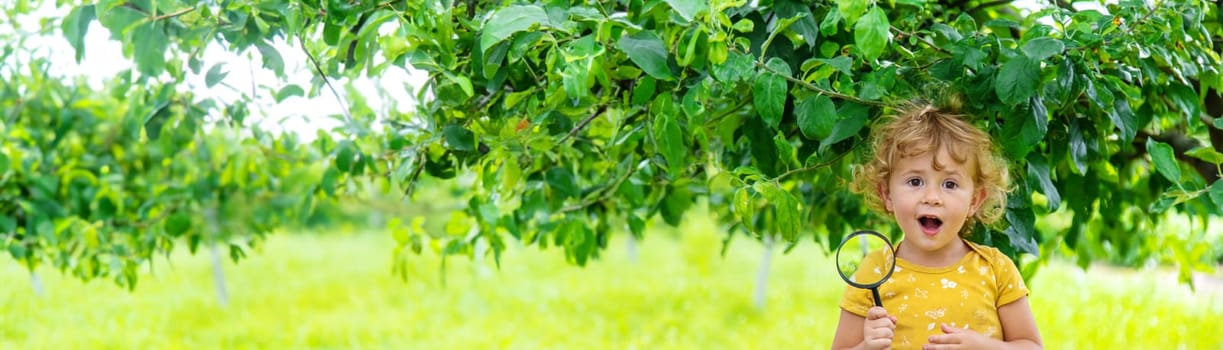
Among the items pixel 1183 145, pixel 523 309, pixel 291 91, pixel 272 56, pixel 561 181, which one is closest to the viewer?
pixel 272 56

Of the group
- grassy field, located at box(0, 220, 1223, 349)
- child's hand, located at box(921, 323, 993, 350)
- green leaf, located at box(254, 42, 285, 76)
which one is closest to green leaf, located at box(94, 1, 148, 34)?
green leaf, located at box(254, 42, 285, 76)

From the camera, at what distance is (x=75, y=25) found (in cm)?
175

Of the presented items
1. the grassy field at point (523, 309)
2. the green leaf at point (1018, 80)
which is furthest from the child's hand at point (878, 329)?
the grassy field at point (523, 309)

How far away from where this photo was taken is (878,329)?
1.42 metres

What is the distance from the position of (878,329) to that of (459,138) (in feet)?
2.66

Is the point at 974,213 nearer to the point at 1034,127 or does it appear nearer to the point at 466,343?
the point at 1034,127

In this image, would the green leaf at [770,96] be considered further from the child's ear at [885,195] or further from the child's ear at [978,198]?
the child's ear at [978,198]

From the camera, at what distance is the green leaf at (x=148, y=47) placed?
1804 millimetres

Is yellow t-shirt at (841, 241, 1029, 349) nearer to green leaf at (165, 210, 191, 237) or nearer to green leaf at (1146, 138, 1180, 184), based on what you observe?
green leaf at (1146, 138, 1180, 184)

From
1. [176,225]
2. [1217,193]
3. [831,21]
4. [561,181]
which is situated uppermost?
[831,21]

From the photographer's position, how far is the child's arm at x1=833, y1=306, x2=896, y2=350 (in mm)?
1420

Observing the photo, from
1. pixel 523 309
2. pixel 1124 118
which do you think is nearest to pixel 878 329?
pixel 1124 118

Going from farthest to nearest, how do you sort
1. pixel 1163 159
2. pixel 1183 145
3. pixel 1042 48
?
pixel 1183 145 < pixel 1163 159 < pixel 1042 48

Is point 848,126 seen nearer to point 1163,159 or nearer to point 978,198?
point 978,198
